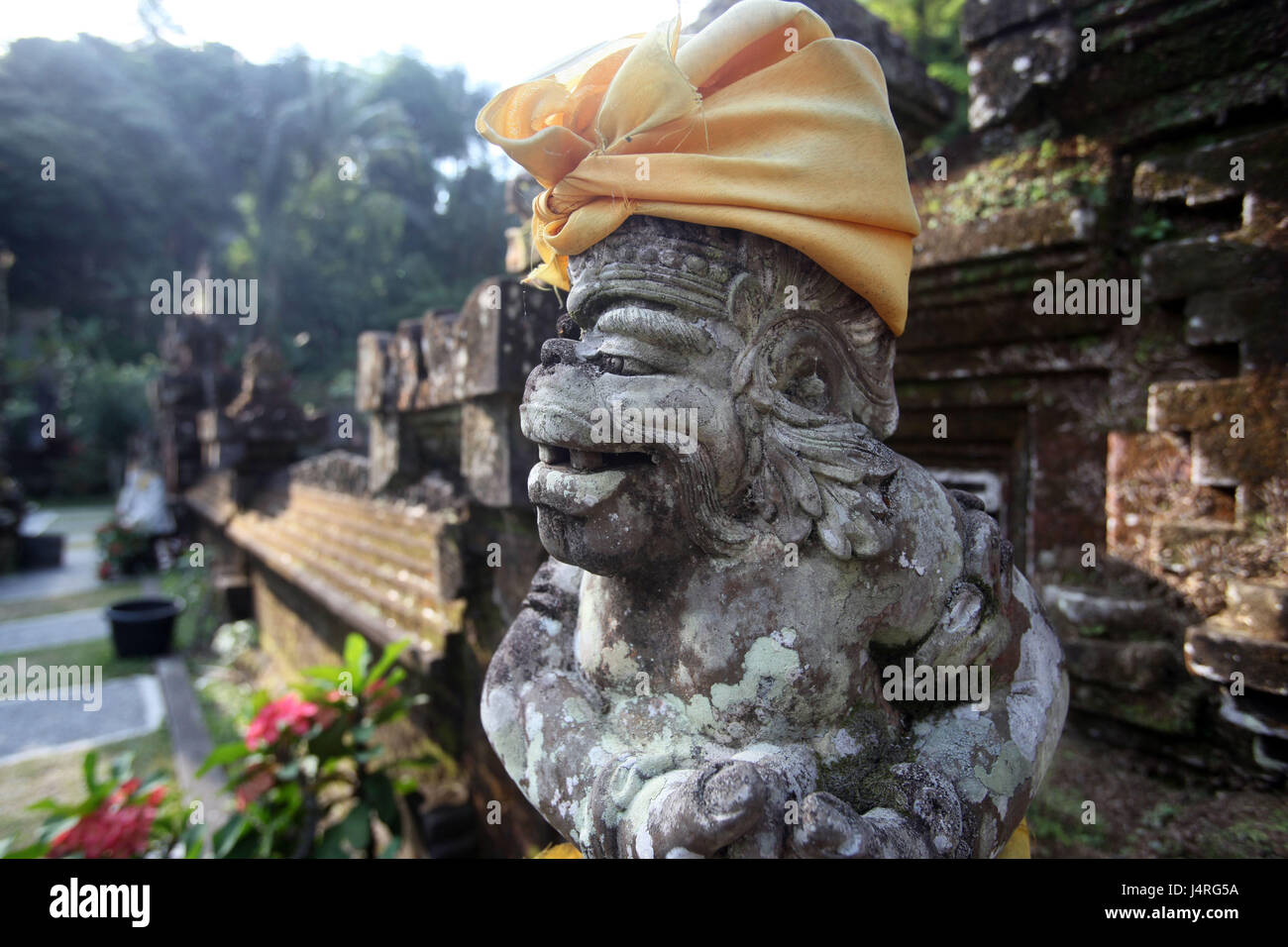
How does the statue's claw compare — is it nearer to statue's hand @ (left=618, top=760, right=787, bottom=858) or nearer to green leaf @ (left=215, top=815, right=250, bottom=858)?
statue's hand @ (left=618, top=760, right=787, bottom=858)

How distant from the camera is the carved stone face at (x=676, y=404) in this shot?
4.12 feet

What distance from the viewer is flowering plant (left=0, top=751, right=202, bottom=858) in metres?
2.74

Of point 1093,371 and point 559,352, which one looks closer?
point 559,352

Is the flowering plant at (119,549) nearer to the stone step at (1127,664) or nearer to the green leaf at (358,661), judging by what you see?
the green leaf at (358,661)

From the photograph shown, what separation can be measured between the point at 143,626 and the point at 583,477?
25.0 ft

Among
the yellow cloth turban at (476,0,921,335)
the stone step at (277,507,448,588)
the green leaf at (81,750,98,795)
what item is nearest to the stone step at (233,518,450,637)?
the stone step at (277,507,448,588)

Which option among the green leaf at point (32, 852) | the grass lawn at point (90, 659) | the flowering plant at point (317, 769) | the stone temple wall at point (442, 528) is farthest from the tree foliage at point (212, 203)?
the green leaf at point (32, 852)

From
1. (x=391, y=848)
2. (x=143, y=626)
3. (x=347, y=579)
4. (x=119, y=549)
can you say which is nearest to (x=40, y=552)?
(x=119, y=549)

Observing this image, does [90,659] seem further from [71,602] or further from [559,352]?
[559,352]

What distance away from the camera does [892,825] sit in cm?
114

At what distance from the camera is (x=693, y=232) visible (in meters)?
1.31

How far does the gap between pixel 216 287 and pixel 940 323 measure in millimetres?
3699
